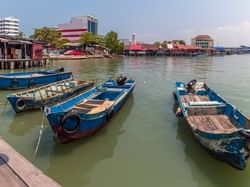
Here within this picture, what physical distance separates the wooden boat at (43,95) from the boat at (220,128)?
6819 mm

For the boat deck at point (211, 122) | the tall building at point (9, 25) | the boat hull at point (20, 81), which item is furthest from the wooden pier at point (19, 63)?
the tall building at point (9, 25)

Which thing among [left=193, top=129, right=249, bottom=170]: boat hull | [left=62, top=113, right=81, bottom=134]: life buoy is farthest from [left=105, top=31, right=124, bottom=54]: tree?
[left=193, top=129, right=249, bottom=170]: boat hull

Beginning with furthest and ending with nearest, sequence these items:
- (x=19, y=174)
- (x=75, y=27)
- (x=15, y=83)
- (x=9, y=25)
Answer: (x=9, y=25) → (x=75, y=27) → (x=15, y=83) → (x=19, y=174)

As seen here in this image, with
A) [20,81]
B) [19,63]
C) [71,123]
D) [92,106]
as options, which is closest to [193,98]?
[92,106]

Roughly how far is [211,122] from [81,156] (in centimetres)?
469

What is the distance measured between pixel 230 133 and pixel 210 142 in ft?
2.58

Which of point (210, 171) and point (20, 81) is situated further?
point (20, 81)

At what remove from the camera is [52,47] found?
72.4 meters

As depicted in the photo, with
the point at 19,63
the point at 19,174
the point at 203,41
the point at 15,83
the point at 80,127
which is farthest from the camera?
the point at 203,41

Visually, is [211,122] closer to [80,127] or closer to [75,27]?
[80,127]

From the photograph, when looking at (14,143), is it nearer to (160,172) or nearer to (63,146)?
(63,146)

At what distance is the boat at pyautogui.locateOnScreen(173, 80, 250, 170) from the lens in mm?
6328

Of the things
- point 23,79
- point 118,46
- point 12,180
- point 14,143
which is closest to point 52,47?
point 118,46

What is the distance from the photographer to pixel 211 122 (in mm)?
8727
